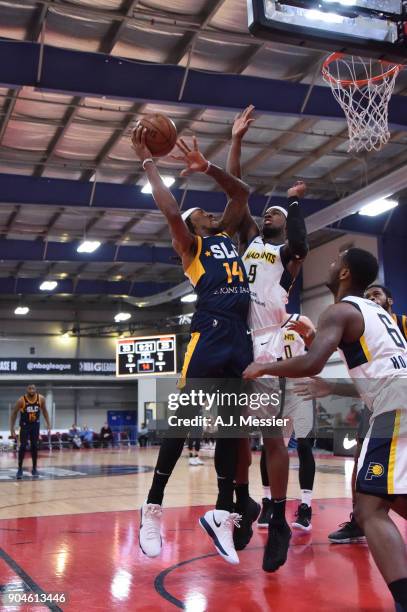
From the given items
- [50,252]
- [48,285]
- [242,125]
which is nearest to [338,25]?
[242,125]

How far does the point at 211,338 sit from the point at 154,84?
726 cm

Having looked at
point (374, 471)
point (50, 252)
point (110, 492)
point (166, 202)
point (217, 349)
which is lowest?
point (110, 492)

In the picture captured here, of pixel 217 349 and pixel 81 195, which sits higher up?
pixel 81 195

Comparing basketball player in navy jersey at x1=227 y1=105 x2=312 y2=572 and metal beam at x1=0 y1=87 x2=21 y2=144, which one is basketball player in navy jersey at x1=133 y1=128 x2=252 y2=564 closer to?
basketball player in navy jersey at x1=227 y1=105 x2=312 y2=572

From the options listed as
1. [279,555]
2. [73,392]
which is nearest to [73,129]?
[279,555]

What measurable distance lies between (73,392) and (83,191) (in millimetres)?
20039

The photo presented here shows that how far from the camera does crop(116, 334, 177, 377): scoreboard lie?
22.2m

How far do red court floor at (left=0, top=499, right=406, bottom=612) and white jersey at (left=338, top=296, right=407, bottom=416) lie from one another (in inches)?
41.1

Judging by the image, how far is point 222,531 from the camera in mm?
3824

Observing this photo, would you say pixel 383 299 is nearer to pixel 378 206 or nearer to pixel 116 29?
pixel 116 29

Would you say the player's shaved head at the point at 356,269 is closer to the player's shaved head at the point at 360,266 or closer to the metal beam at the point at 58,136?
the player's shaved head at the point at 360,266

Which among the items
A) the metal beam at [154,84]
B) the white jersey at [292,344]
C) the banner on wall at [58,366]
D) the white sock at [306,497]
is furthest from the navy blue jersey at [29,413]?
the banner on wall at [58,366]

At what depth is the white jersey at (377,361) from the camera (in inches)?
118

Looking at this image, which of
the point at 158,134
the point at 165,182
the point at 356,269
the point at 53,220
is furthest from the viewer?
the point at 53,220
